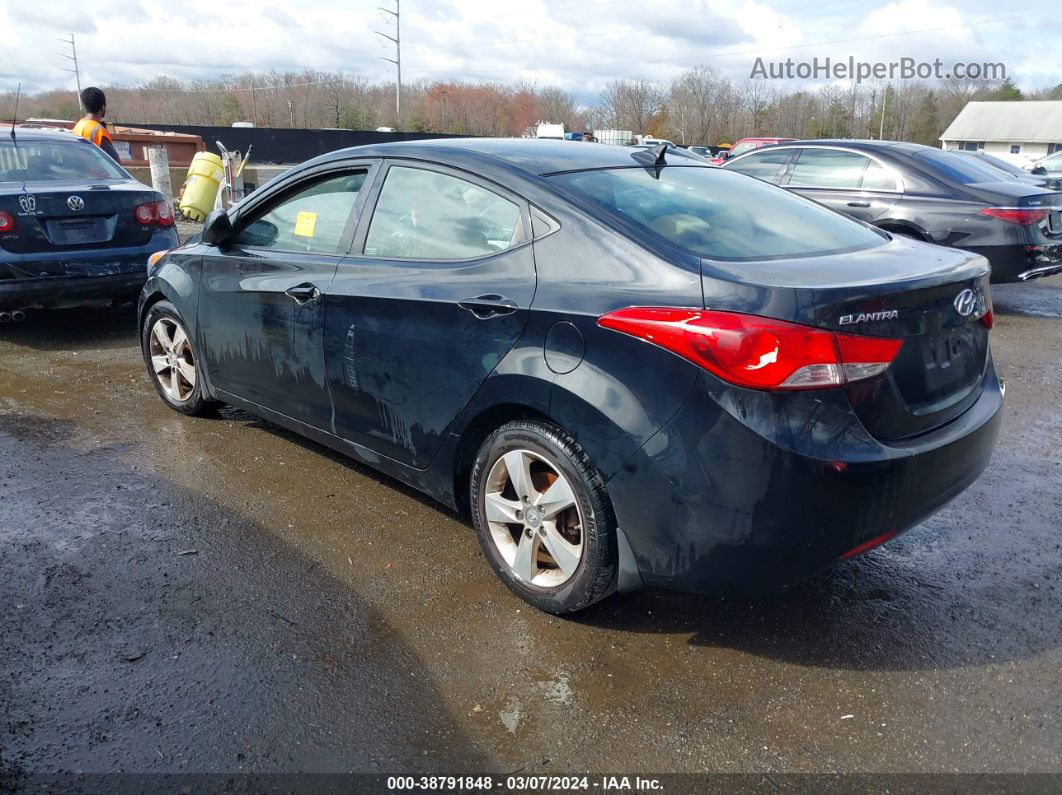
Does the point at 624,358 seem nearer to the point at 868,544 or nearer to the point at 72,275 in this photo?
the point at 868,544

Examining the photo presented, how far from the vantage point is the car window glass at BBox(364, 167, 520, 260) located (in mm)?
3269

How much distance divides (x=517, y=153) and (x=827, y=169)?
267 inches

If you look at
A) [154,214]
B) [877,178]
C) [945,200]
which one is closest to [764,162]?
[877,178]

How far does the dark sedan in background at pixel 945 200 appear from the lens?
8.05 m

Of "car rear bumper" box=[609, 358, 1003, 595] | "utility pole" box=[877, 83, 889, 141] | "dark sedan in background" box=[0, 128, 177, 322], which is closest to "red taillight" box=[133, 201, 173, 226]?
"dark sedan in background" box=[0, 128, 177, 322]

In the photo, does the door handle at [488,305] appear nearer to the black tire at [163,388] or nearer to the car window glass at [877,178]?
the black tire at [163,388]

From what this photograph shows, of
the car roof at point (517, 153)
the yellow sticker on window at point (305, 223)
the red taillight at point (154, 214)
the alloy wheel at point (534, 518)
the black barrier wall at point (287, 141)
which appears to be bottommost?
the alloy wheel at point (534, 518)

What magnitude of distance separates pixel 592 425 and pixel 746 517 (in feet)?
1.80

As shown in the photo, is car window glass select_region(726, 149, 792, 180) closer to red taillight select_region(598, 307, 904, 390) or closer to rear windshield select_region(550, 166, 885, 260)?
rear windshield select_region(550, 166, 885, 260)

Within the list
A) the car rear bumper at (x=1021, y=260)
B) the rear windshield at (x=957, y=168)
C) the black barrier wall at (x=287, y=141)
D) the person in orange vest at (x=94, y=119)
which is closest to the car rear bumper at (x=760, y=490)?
the car rear bumper at (x=1021, y=260)

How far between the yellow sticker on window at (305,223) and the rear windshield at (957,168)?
6.73m

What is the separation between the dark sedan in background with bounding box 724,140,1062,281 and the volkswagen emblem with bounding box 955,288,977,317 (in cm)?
504

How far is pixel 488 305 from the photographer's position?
3082 millimetres

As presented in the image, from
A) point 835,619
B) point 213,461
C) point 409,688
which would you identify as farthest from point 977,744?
point 213,461
